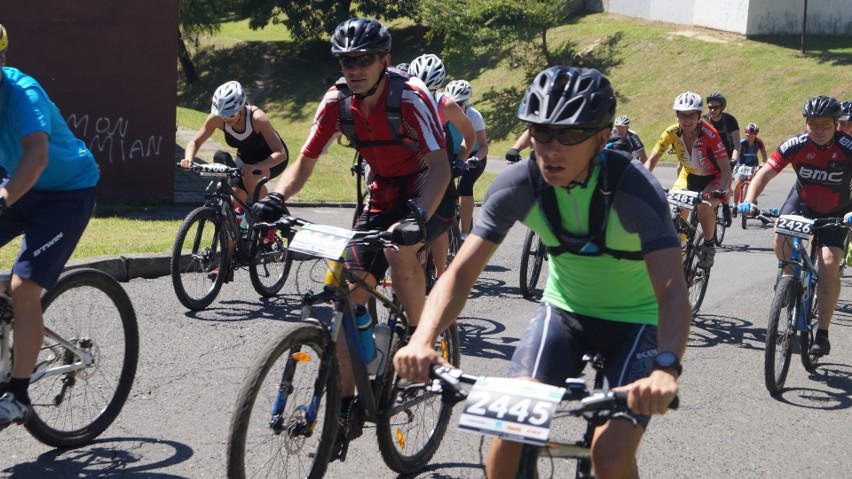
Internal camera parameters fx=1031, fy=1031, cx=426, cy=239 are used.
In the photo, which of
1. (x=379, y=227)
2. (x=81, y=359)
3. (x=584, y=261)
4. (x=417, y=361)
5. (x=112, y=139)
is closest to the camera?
(x=417, y=361)

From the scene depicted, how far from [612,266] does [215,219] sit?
5.61 metres

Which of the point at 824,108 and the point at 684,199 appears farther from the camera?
the point at 684,199

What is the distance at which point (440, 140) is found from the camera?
5285mm

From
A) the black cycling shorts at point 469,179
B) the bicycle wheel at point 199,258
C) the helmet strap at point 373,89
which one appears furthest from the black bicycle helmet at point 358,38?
the black cycling shorts at point 469,179

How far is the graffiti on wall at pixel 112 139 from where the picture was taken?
1387 centimetres

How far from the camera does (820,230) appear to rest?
7.52m

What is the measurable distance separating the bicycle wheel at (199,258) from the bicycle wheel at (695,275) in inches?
160

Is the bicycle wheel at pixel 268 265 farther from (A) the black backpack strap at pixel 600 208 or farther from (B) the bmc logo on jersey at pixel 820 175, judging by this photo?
(A) the black backpack strap at pixel 600 208

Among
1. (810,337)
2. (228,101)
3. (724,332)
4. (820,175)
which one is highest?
(228,101)

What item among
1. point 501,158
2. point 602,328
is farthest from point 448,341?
point 501,158

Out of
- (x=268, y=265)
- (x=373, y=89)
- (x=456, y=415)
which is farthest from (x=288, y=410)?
(x=268, y=265)

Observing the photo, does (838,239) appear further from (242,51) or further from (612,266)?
(242,51)

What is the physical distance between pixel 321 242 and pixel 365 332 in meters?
0.52

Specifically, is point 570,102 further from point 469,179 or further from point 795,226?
point 469,179
